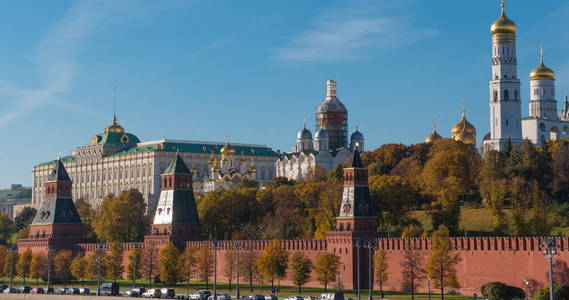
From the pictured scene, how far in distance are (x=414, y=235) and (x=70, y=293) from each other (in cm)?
3158

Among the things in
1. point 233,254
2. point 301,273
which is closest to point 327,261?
point 301,273

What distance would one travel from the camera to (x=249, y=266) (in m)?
98.4

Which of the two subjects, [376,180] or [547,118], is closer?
[376,180]

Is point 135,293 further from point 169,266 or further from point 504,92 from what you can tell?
point 504,92

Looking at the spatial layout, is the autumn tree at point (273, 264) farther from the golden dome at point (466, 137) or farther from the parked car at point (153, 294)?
the golden dome at point (466, 137)

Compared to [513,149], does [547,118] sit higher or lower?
higher

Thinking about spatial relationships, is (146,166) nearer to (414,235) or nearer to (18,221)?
(18,221)

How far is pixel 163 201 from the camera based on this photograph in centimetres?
11556

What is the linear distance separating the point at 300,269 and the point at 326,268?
93.0 inches

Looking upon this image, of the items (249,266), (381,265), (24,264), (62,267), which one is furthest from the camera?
(24,264)

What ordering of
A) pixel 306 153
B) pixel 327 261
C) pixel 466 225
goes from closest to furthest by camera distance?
1. pixel 327 261
2. pixel 466 225
3. pixel 306 153

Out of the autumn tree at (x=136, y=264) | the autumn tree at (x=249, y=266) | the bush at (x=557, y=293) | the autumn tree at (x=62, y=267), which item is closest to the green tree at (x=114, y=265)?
the autumn tree at (x=136, y=264)

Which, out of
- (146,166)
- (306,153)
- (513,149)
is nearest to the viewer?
(513,149)

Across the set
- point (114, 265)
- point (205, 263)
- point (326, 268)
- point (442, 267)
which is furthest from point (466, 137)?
point (442, 267)
